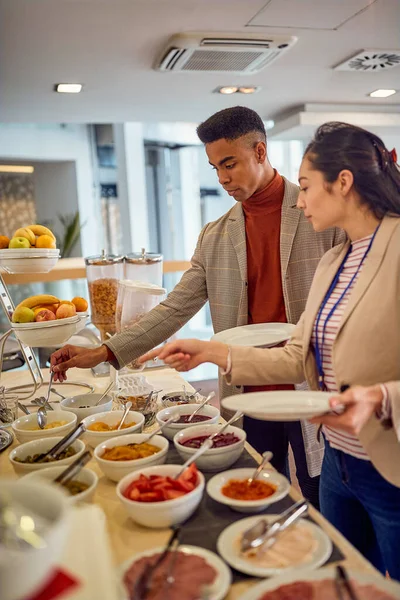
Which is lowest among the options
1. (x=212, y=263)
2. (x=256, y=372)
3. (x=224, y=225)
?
(x=256, y=372)

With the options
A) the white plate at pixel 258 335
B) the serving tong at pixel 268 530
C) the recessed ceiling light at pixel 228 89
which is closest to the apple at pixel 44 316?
the white plate at pixel 258 335

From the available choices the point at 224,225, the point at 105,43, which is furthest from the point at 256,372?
the point at 105,43

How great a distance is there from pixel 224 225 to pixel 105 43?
1.83m

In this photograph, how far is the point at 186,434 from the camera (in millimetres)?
1531

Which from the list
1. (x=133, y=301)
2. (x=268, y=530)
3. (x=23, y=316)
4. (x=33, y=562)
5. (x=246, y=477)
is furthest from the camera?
(x=133, y=301)

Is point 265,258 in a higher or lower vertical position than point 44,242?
lower

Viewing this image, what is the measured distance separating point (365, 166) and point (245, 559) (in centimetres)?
98

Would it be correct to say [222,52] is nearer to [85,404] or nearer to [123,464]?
[85,404]

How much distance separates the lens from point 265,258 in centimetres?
221

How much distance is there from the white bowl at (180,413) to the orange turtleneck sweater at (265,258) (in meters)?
0.46

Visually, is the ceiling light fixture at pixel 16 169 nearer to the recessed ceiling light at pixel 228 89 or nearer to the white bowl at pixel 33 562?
the recessed ceiling light at pixel 228 89

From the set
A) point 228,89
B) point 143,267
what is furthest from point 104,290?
point 228,89

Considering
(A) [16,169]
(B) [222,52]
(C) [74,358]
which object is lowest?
(C) [74,358]

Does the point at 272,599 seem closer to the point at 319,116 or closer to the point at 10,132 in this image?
the point at 319,116
